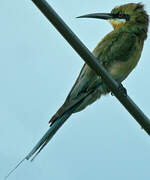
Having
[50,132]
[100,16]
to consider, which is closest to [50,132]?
[50,132]

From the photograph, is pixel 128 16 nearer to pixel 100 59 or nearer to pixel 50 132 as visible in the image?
pixel 100 59

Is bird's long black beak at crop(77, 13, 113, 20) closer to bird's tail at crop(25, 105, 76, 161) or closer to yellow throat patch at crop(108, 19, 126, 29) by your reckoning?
yellow throat patch at crop(108, 19, 126, 29)

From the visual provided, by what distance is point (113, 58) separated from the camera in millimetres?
3178

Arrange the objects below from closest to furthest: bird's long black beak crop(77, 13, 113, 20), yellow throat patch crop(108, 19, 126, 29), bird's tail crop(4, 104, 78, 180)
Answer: bird's tail crop(4, 104, 78, 180), bird's long black beak crop(77, 13, 113, 20), yellow throat patch crop(108, 19, 126, 29)

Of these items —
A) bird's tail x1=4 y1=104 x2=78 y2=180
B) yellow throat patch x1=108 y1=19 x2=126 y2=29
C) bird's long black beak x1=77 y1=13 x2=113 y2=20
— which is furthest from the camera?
yellow throat patch x1=108 y1=19 x2=126 y2=29

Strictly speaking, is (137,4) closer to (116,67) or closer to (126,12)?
(126,12)

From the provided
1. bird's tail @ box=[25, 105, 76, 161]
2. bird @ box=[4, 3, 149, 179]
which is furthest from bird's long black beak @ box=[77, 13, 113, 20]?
bird's tail @ box=[25, 105, 76, 161]

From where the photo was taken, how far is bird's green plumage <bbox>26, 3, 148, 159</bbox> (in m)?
2.80

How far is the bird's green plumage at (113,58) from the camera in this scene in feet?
9.20

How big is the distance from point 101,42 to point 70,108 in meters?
0.78

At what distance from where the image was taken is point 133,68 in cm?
337

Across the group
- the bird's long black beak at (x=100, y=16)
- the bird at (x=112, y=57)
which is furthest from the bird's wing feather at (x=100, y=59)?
Answer: the bird's long black beak at (x=100, y=16)

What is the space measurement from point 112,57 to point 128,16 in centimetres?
73

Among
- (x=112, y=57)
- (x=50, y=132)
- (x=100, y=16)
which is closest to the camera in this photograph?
(x=50, y=132)
